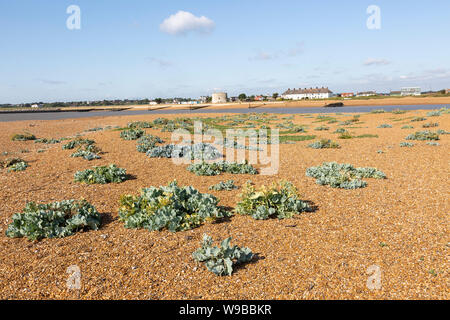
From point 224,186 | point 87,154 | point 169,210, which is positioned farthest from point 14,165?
point 169,210

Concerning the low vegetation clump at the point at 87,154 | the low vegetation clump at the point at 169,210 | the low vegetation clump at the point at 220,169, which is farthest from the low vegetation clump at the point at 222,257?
the low vegetation clump at the point at 87,154

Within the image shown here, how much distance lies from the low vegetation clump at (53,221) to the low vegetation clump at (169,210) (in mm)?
826

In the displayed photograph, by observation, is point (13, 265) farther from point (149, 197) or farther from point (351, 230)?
→ point (351, 230)

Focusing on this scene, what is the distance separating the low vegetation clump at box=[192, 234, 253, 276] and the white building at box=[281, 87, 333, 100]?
181849 mm

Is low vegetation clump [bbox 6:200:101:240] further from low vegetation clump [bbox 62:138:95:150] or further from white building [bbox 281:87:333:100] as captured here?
white building [bbox 281:87:333:100]

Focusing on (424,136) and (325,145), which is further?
(424,136)

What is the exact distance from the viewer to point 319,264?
17.1ft

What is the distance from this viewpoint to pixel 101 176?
36.6 ft

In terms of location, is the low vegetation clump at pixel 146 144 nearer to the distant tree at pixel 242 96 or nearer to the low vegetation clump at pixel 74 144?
the low vegetation clump at pixel 74 144

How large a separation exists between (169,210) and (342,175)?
21.2ft

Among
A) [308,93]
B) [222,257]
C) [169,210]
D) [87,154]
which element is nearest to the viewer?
[222,257]

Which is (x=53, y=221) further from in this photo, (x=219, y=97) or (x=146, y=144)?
(x=219, y=97)
